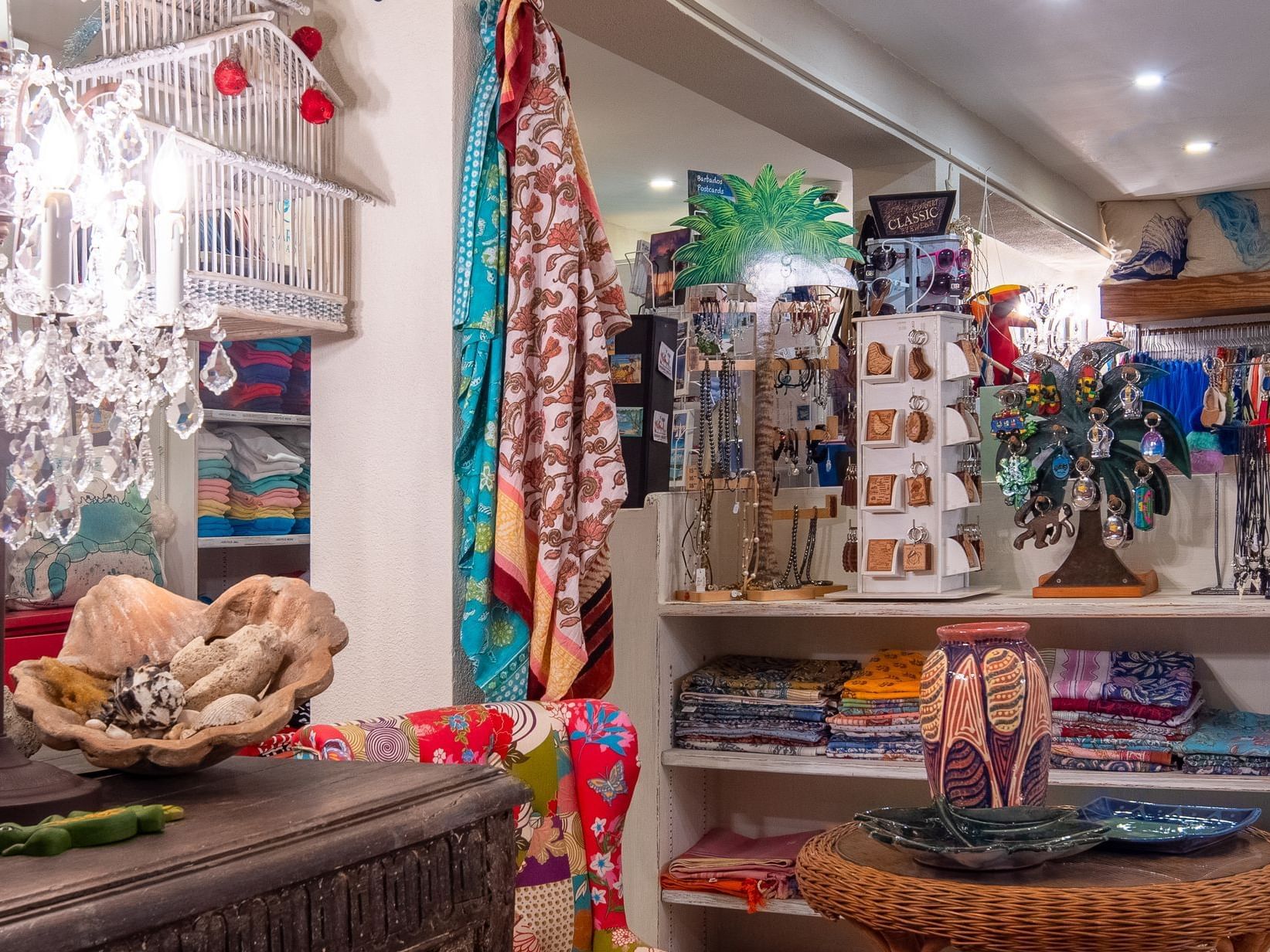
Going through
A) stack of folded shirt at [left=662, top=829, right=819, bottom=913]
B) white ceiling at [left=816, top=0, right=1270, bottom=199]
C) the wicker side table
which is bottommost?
stack of folded shirt at [left=662, top=829, right=819, bottom=913]

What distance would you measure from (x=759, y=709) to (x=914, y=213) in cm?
132

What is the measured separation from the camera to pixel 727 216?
129 inches

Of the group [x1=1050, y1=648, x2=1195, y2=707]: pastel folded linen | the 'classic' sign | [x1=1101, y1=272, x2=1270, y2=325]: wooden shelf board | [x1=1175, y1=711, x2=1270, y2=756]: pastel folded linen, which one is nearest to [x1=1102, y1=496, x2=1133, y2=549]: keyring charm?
[x1=1050, y1=648, x2=1195, y2=707]: pastel folded linen

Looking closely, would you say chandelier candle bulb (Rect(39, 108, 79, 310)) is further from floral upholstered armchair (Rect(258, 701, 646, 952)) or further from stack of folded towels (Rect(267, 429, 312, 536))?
stack of folded towels (Rect(267, 429, 312, 536))

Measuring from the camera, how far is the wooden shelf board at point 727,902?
3.05 m

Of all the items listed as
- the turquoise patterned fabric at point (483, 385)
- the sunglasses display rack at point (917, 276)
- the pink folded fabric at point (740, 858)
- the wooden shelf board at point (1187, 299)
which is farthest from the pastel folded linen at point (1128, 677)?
the wooden shelf board at point (1187, 299)

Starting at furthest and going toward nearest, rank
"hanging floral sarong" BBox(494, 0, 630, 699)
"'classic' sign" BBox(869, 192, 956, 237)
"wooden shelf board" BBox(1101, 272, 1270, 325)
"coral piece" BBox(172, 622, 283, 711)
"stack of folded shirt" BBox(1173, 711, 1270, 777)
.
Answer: "wooden shelf board" BBox(1101, 272, 1270, 325)
"'classic' sign" BBox(869, 192, 956, 237)
"stack of folded shirt" BBox(1173, 711, 1270, 777)
"hanging floral sarong" BBox(494, 0, 630, 699)
"coral piece" BBox(172, 622, 283, 711)

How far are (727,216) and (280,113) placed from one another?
3.84 ft

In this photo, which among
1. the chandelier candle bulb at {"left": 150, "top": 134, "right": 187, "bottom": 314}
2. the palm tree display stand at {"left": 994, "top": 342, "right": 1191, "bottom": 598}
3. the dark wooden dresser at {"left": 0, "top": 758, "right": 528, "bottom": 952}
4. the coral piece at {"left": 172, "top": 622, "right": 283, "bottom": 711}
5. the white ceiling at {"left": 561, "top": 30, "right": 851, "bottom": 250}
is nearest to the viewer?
the dark wooden dresser at {"left": 0, "top": 758, "right": 528, "bottom": 952}

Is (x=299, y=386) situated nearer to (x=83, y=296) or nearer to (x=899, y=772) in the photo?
(x=899, y=772)

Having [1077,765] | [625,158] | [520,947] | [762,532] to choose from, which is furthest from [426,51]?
[625,158]

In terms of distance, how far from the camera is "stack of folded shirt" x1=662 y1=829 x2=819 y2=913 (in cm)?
307

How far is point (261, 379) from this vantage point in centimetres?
436

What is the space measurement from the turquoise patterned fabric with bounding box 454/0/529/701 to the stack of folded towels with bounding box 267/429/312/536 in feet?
6.23
